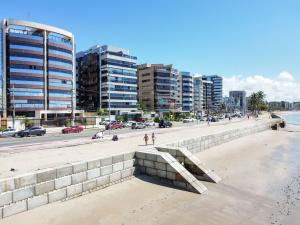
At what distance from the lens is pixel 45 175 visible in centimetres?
1088

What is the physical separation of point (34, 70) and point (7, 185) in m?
55.6

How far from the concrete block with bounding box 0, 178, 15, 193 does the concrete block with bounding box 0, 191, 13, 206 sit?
0.56 feet

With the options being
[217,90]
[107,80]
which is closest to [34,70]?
[107,80]

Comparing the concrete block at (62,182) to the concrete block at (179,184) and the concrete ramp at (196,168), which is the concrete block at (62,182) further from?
the concrete ramp at (196,168)

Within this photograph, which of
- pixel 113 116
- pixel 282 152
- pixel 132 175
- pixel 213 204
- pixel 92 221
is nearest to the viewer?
pixel 92 221

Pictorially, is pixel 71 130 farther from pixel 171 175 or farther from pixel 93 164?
pixel 171 175

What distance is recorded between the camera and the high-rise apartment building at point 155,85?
9769 cm

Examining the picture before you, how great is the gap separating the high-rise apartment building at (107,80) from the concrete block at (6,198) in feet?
220

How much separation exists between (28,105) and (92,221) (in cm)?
5593

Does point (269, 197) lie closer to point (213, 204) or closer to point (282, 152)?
point (213, 204)

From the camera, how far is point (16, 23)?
56.5m

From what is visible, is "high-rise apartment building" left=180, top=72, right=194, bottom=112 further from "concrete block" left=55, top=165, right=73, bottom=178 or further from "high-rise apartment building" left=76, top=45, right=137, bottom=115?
"concrete block" left=55, top=165, right=73, bottom=178

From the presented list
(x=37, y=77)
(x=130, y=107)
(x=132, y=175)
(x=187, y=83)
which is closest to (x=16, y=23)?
(x=37, y=77)

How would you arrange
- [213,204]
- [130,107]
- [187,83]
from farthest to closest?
1. [187,83]
2. [130,107]
3. [213,204]
